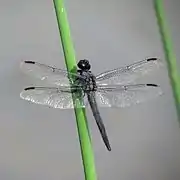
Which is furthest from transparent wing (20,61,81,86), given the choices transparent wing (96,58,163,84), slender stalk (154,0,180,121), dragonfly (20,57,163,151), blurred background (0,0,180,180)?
blurred background (0,0,180,180)

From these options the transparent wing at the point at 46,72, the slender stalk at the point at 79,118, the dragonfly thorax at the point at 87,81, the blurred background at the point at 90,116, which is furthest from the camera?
the blurred background at the point at 90,116

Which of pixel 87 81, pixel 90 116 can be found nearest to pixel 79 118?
pixel 87 81

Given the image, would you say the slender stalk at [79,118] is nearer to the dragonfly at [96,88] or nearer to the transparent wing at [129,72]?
the dragonfly at [96,88]

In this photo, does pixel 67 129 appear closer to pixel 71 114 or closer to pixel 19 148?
pixel 71 114

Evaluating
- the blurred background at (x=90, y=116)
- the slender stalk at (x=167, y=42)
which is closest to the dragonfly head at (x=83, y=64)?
the slender stalk at (x=167, y=42)

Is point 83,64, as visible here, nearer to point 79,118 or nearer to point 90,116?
point 79,118

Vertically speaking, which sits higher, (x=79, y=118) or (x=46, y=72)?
(x=46, y=72)

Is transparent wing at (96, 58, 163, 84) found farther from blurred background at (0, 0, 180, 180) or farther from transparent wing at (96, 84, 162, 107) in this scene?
blurred background at (0, 0, 180, 180)
